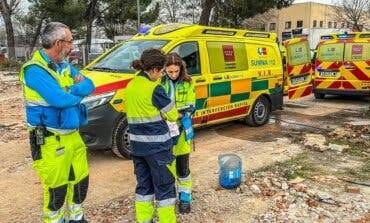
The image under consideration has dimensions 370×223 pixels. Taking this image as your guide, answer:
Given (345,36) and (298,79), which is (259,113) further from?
(345,36)

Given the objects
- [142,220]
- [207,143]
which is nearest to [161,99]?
[142,220]

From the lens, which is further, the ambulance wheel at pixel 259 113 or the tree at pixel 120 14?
the tree at pixel 120 14

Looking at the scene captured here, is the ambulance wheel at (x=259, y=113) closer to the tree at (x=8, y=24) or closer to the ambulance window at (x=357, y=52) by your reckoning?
the ambulance window at (x=357, y=52)

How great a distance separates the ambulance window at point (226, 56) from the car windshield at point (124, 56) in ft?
3.11

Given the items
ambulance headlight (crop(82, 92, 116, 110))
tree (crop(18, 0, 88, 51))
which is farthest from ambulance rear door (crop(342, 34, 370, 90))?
tree (crop(18, 0, 88, 51))

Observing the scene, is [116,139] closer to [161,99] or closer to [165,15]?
[161,99]

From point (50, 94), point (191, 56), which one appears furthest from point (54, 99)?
point (191, 56)

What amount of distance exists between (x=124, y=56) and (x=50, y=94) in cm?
363

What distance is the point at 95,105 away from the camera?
224 inches

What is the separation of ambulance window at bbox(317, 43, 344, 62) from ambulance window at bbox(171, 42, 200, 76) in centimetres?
630

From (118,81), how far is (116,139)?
2.69 feet

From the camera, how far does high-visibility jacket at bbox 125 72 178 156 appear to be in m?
3.42

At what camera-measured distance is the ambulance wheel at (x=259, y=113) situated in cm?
827

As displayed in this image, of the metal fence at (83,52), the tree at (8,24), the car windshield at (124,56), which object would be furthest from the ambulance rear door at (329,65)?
the tree at (8,24)
